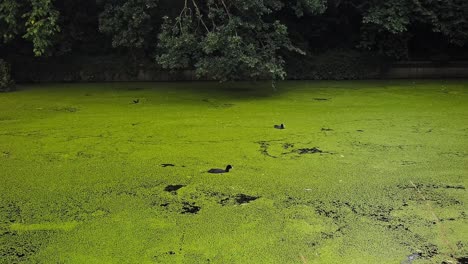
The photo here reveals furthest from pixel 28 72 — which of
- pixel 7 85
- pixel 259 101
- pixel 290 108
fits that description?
pixel 290 108

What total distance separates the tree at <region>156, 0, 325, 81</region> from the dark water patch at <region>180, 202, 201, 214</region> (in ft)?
11.4

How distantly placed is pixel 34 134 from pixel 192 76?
13.9 ft

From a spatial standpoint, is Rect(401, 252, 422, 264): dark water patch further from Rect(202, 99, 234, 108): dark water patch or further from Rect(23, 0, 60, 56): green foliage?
Rect(23, 0, 60, 56): green foliage

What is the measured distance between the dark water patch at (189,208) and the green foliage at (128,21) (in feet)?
15.7

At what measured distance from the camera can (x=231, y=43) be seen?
6.04 metres

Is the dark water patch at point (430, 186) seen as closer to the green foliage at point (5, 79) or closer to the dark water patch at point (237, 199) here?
the dark water patch at point (237, 199)

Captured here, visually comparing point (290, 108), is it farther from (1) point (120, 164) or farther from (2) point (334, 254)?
(2) point (334, 254)

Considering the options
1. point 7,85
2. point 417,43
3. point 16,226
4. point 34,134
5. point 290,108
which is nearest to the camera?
point 16,226

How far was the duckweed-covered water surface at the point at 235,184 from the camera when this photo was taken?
2.19 m

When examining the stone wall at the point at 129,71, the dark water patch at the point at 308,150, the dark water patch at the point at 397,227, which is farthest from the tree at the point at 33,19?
the dark water patch at the point at 397,227

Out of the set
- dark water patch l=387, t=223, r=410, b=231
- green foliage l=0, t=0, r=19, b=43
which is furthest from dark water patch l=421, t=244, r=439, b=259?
green foliage l=0, t=0, r=19, b=43

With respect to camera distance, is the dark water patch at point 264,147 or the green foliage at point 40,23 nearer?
the dark water patch at point 264,147

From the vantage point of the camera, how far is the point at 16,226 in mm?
2412

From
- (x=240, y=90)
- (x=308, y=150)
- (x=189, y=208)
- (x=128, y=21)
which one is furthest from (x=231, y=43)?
(x=189, y=208)
